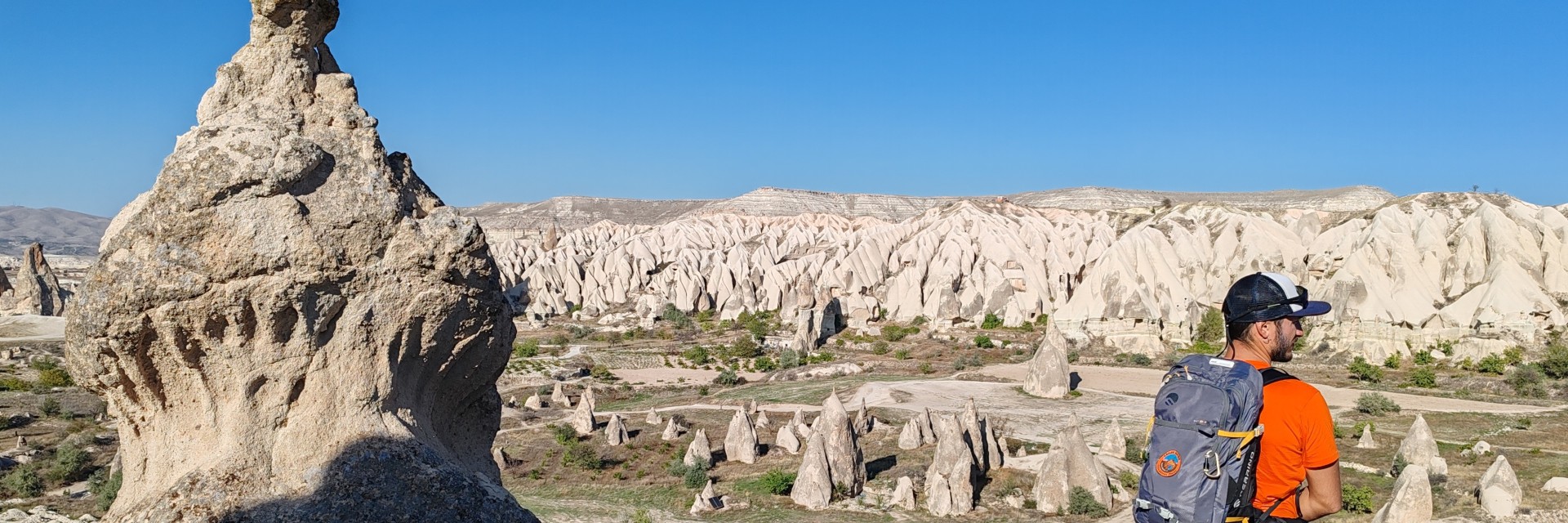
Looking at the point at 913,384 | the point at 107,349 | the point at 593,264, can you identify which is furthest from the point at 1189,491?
the point at 593,264

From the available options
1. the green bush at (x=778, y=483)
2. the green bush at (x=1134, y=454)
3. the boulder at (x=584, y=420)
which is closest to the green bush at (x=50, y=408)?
the boulder at (x=584, y=420)

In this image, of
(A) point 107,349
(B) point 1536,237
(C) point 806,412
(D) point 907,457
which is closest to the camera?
(A) point 107,349

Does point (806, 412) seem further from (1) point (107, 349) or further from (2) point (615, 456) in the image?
(1) point (107, 349)

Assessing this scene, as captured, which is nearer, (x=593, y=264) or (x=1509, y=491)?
(x=1509, y=491)

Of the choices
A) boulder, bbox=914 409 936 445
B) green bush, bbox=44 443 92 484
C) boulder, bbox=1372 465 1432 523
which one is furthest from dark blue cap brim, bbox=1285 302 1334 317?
green bush, bbox=44 443 92 484

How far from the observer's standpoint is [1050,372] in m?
30.6

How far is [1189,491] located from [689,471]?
17.4 metres

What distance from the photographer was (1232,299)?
3580mm

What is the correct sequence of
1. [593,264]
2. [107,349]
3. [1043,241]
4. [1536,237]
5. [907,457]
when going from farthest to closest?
1. [593,264]
2. [1043,241]
3. [1536,237]
4. [907,457]
5. [107,349]

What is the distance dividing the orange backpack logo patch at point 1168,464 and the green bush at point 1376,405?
2759 centimetres

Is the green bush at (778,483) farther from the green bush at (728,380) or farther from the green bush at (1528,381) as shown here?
the green bush at (1528,381)

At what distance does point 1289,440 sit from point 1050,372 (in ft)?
92.2

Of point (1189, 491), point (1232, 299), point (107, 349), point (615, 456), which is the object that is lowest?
point (615, 456)

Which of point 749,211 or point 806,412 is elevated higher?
point 749,211
